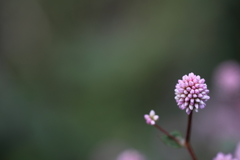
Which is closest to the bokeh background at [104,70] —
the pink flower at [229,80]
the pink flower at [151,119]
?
the pink flower at [229,80]

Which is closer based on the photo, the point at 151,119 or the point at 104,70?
the point at 151,119

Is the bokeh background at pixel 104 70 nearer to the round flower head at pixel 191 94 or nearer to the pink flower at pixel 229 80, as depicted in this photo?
the pink flower at pixel 229 80

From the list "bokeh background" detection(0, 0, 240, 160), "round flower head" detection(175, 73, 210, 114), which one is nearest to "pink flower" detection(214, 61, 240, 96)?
"bokeh background" detection(0, 0, 240, 160)

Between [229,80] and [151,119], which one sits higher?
[151,119]

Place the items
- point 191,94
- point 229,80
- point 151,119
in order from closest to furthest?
point 191,94 → point 151,119 → point 229,80

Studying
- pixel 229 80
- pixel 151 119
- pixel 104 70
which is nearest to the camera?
pixel 151 119

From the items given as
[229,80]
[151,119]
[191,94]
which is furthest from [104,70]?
[191,94]

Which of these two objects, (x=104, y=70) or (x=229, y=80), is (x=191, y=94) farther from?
(x=104, y=70)

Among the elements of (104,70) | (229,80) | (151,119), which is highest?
(151,119)
